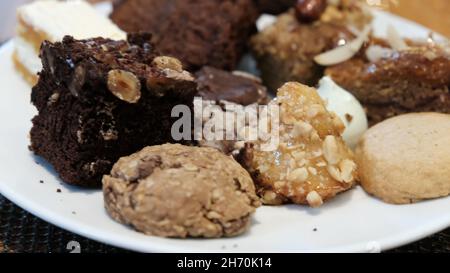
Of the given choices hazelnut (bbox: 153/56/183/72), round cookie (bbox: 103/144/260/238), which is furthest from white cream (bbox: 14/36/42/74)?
round cookie (bbox: 103/144/260/238)

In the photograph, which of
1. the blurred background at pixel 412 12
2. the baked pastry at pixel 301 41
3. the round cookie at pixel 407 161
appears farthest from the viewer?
the blurred background at pixel 412 12

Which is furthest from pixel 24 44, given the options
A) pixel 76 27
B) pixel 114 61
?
pixel 114 61

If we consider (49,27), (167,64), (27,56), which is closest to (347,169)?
(167,64)

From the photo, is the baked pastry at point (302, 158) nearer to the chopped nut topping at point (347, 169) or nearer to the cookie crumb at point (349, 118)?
the chopped nut topping at point (347, 169)

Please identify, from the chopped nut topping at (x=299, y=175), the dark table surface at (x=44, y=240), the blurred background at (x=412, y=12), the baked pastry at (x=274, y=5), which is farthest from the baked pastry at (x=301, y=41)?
the dark table surface at (x=44, y=240)

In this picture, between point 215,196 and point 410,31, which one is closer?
point 215,196
